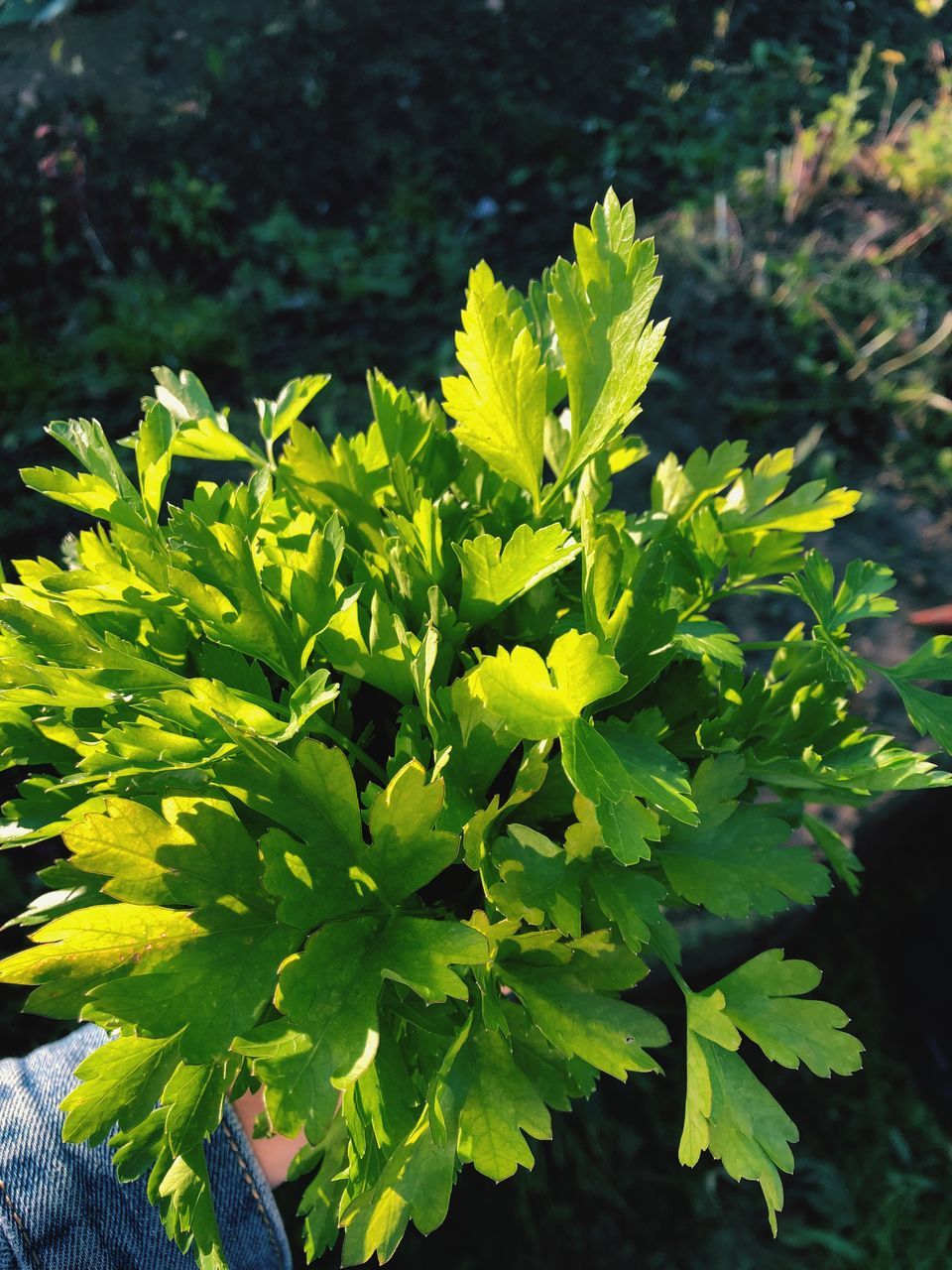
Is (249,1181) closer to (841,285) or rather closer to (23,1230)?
(23,1230)

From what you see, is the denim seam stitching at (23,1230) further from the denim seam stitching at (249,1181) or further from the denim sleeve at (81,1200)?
the denim seam stitching at (249,1181)

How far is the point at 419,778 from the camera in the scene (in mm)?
645

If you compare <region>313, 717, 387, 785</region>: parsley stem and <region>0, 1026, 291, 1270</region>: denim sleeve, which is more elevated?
<region>313, 717, 387, 785</region>: parsley stem

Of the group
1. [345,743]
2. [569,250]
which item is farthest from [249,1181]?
[569,250]

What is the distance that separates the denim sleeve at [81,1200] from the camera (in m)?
0.83

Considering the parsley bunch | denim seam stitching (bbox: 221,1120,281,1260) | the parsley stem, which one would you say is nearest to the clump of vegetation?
the parsley bunch

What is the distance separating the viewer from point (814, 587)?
83cm

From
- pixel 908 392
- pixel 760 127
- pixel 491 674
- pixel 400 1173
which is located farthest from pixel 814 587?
pixel 760 127

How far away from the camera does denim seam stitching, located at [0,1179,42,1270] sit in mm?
816

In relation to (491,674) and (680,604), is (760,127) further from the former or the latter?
(491,674)

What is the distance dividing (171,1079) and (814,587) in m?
0.66

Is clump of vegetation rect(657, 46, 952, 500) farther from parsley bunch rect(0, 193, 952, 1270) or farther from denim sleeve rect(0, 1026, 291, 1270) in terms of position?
denim sleeve rect(0, 1026, 291, 1270)

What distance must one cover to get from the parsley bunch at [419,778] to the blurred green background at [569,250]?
1302mm

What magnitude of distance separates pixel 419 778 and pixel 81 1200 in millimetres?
587
